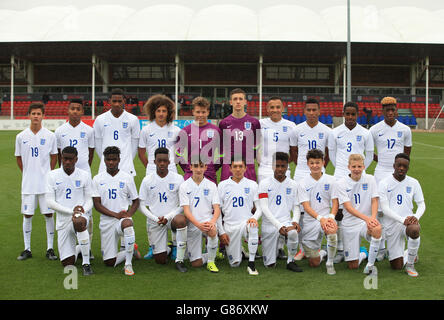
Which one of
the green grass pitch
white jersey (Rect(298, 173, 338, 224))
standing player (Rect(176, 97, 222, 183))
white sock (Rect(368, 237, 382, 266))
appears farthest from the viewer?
standing player (Rect(176, 97, 222, 183))

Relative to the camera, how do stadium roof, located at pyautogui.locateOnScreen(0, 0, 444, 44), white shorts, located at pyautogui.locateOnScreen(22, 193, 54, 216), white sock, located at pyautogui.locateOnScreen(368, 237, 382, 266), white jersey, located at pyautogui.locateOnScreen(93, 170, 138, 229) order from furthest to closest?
stadium roof, located at pyautogui.locateOnScreen(0, 0, 444, 44)
white shorts, located at pyautogui.locateOnScreen(22, 193, 54, 216)
white jersey, located at pyautogui.locateOnScreen(93, 170, 138, 229)
white sock, located at pyautogui.locateOnScreen(368, 237, 382, 266)

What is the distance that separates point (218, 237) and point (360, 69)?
3777 cm

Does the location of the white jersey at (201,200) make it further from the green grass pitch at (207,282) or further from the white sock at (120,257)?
the white sock at (120,257)

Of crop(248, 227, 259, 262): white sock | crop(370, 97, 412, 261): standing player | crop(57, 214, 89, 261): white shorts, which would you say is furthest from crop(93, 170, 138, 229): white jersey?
crop(370, 97, 412, 261): standing player

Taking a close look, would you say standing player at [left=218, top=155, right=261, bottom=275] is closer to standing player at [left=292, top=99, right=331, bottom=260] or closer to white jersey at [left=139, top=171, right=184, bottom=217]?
white jersey at [left=139, top=171, right=184, bottom=217]

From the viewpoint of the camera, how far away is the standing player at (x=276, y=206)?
558 cm

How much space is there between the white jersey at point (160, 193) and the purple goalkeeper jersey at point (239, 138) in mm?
840

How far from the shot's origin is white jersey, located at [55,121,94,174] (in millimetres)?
6430

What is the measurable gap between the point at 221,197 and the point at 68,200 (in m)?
1.85

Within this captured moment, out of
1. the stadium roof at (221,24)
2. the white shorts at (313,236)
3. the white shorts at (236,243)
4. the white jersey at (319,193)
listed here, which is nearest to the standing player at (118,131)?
the white shorts at (236,243)

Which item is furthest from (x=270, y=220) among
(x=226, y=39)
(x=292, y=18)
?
(x=292, y=18)

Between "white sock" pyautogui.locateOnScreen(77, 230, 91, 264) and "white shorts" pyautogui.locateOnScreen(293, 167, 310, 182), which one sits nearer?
"white sock" pyautogui.locateOnScreen(77, 230, 91, 264)

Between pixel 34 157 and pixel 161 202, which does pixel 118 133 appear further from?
pixel 161 202

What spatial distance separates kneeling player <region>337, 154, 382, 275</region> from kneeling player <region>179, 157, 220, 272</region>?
1552mm
